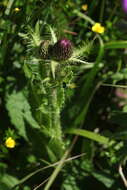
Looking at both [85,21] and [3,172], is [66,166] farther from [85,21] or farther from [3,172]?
[85,21]

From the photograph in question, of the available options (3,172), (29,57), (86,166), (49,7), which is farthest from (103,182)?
(49,7)

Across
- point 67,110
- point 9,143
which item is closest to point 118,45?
point 67,110

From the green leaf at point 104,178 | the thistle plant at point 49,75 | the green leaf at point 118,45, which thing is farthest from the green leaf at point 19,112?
the green leaf at point 118,45

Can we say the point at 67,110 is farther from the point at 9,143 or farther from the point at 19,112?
the point at 9,143

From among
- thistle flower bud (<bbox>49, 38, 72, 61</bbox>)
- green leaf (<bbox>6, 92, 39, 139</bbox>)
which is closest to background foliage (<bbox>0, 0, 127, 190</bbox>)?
green leaf (<bbox>6, 92, 39, 139</bbox>)

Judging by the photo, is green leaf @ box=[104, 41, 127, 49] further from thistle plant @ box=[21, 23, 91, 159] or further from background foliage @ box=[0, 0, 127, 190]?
thistle plant @ box=[21, 23, 91, 159]

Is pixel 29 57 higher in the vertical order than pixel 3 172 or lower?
higher
